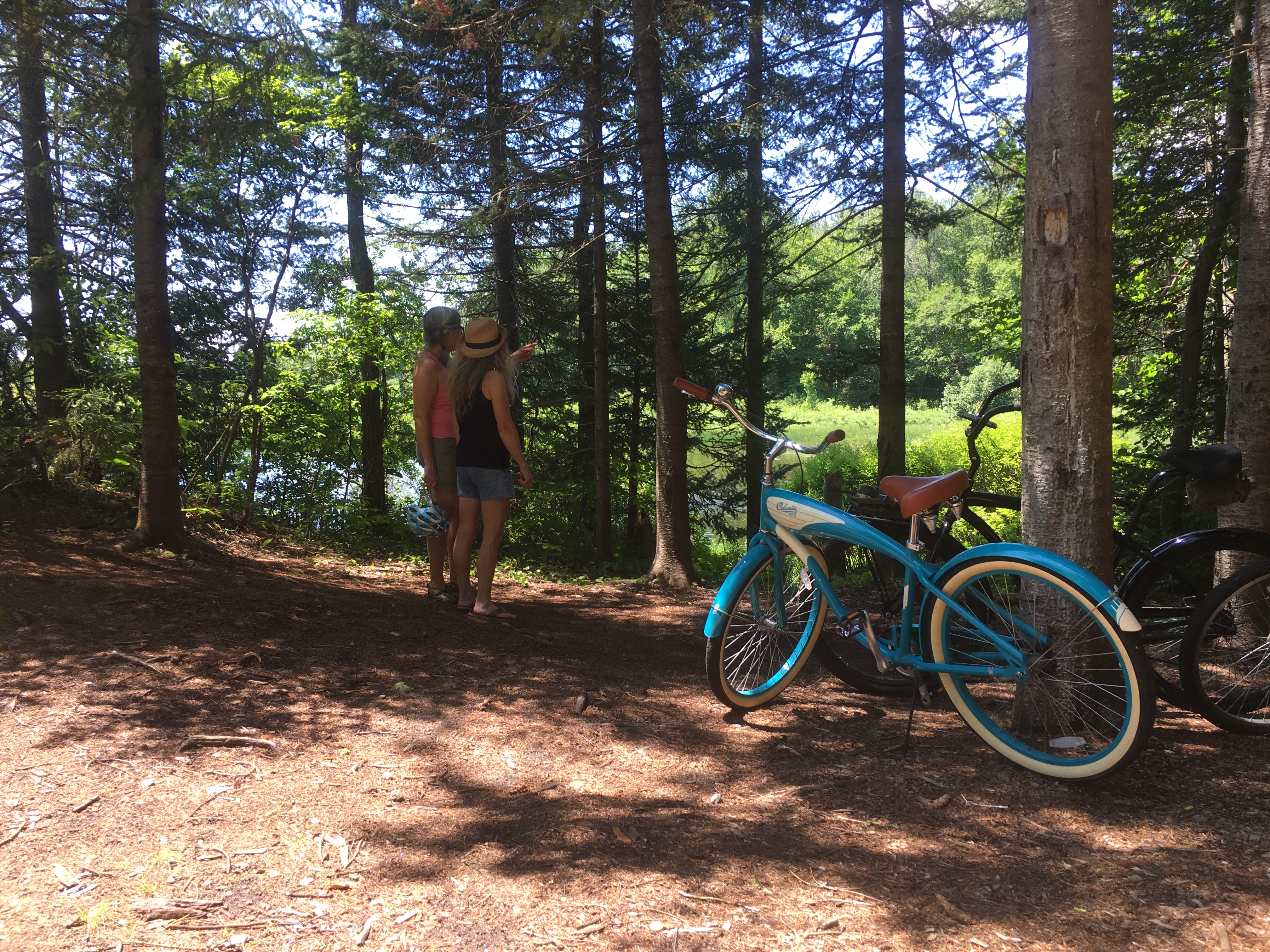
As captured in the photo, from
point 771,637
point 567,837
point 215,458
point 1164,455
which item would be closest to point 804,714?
point 771,637

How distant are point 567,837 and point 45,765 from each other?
194 cm

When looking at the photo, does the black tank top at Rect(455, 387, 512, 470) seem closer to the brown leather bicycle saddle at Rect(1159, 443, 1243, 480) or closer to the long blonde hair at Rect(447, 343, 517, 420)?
the long blonde hair at Rect(447, 343, 517, 420)

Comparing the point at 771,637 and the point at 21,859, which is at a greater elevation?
→ the point at 771,637

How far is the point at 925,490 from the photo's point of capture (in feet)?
11.1

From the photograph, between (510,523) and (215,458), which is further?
(510,523)

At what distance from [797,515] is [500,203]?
6.74 metres

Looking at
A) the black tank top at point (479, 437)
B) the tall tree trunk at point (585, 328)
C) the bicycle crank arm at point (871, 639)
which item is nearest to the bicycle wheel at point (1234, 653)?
the bicycle crank arm at point (871, 639)

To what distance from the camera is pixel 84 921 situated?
202 cm

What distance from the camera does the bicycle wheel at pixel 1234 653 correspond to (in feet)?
10.5

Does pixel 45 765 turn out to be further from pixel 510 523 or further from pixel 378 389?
pixel 510 523

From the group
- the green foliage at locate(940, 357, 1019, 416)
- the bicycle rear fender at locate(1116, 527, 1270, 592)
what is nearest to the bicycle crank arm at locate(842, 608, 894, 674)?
the bicycle rear fender at locate(1116, 527, 1270, 592)

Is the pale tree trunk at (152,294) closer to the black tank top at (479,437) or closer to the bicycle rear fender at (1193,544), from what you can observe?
the black tank top at (479,437)

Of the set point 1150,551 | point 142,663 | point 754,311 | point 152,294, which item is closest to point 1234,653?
point 1150,551

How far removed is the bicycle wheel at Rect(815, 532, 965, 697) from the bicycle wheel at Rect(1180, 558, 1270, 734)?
3.27 feet
